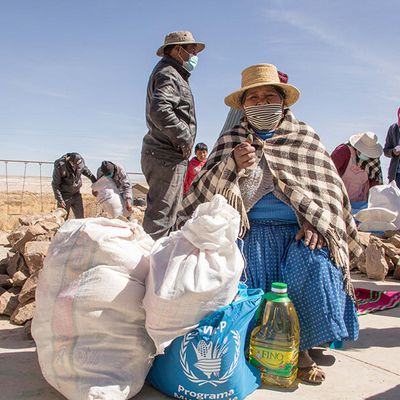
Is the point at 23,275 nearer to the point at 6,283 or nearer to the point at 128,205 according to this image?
the point at 6,283

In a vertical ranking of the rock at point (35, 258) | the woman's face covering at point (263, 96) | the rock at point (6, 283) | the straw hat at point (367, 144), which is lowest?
the rock at point (6, 283)

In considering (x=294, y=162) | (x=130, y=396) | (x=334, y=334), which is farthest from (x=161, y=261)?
(x=294, y=162)

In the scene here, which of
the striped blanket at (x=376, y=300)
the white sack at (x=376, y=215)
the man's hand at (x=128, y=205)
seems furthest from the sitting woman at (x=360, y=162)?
the man's hand at (x=128, y=205)

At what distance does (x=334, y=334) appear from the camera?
2.52 meters

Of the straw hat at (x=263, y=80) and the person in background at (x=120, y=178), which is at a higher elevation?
the straw hat at (x=263, y=80)

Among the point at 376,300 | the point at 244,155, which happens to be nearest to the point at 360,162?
the point at 376,300

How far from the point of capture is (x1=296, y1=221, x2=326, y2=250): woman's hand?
2.71 metres

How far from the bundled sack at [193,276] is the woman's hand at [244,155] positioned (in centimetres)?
67

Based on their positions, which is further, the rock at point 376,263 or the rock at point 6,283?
the rock at point 376,263

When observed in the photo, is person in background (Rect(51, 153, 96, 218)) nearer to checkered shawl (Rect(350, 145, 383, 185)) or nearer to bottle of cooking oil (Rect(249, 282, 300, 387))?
checkered shawl (Rect(350, 145, 383, 185))

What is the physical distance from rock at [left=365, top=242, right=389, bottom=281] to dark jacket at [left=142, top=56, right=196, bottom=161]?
2.59 m

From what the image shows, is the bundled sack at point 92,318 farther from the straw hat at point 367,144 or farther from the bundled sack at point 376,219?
the bundled sack at point 376,219

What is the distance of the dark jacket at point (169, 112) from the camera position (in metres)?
3.90

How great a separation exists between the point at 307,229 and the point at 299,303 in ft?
1.35
